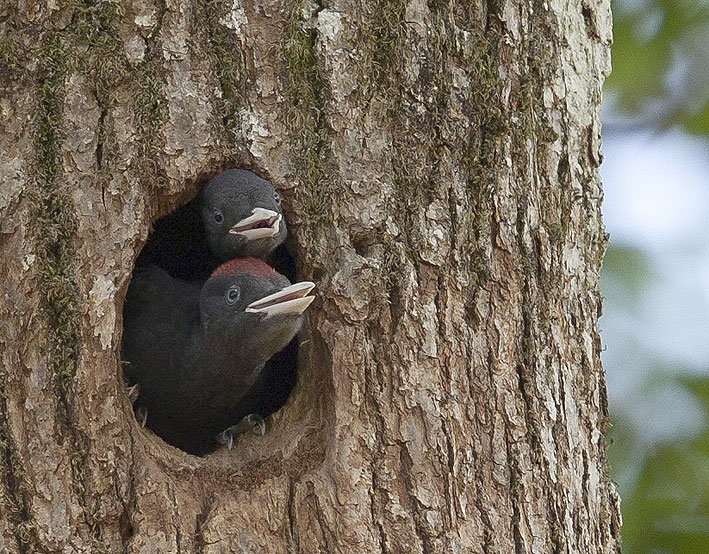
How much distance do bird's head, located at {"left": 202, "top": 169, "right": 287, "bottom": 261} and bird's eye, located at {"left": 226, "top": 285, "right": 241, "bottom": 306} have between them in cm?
20

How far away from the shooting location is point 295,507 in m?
3.28

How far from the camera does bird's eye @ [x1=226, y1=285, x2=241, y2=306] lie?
12.6ft

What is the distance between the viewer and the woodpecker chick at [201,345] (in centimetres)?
383

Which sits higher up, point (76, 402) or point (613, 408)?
point (613, 408)

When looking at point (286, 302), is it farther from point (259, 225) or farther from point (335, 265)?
point (259, 225)

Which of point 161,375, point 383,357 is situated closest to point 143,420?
point 161,375

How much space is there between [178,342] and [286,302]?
32.4 inches

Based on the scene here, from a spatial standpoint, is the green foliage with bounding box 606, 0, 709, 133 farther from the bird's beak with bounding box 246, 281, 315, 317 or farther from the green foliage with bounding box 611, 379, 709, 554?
the bird's beak with bounding box 246, 281, 315, 317

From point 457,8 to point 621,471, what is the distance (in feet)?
12.1

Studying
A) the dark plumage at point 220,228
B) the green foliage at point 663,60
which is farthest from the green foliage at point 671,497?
the dark plumage at point 220,228

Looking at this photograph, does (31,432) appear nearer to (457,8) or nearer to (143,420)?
(143,420)

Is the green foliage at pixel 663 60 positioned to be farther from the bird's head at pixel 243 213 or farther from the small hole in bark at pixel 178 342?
the bird's head at pixel 243 213

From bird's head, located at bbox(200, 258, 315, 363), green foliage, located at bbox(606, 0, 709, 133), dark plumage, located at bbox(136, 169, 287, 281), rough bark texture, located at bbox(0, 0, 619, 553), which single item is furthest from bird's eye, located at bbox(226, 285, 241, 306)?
green foliage, located at bbox(606, 0, 709, 133)

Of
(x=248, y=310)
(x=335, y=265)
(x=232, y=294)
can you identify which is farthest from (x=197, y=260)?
(x=335, y=265)
